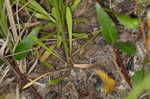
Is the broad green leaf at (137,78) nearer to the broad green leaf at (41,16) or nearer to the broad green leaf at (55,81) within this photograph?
the broad green leaf at (55,81)

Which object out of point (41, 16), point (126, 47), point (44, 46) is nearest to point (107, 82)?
point (126, 47)

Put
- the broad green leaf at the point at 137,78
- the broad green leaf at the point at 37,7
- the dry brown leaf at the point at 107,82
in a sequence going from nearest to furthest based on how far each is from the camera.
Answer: the broad green leaf at the point at 137,78
the dry brown leaf at the point at 107,82
the broad green leaf at the point at 37,7

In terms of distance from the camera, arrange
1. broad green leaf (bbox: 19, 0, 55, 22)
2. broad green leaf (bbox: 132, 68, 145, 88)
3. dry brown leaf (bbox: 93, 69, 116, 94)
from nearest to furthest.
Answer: broad green leaf (bbox: 132, 68, 145, 88)
dry brown leaf (bbox: 93, 69, 116, 94)
broad green leaf (bbox: 19, 0, 55, 22)

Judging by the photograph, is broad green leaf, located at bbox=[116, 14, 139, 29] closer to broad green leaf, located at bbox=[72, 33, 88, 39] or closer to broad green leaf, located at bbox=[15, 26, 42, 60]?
broad green leaf, located at bbox=[72, 33, 88, 39]

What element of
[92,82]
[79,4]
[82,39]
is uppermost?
[79,4]

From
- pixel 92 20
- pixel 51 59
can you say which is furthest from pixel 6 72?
pixel 92 20

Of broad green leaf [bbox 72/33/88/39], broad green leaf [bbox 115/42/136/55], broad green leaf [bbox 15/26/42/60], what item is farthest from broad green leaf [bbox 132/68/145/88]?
broad green leaf [bbox 15/26/42/60]

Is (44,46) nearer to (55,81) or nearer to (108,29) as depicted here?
(55,81)

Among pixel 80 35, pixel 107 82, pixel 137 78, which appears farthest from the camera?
pixel 80 35

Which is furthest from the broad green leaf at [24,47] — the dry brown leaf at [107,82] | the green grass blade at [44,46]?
the dry brown leaf at [107,82]

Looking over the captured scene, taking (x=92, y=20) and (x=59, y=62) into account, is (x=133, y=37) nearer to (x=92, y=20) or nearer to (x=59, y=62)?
(x=92, y=20)

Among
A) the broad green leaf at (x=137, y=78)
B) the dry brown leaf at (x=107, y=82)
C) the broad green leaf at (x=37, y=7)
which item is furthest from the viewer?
the broad green leaf at (x=37, y=7)
